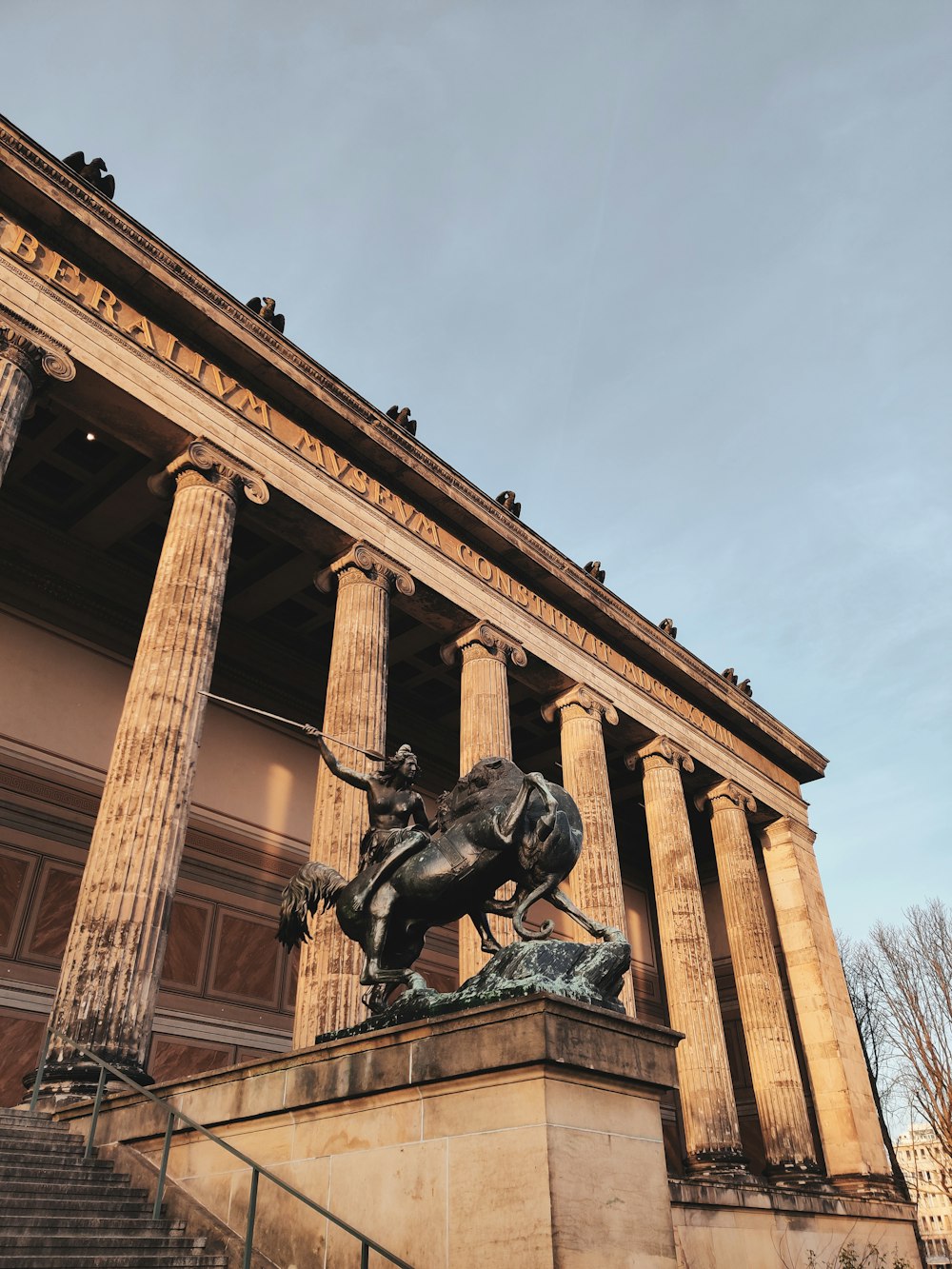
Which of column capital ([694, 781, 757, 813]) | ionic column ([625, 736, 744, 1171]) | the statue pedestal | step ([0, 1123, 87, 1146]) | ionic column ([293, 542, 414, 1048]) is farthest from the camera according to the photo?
column capital ([694, 781, 757, 813])

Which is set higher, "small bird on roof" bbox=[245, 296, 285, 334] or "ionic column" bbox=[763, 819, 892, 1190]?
"small bird on roof" bbox=[245, 296, 285, 334]

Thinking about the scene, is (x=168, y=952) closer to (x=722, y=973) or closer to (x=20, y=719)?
(x=20, y=719)

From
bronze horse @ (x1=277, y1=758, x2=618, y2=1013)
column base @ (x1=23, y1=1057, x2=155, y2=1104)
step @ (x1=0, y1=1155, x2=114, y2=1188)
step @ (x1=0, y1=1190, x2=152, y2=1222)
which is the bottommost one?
step @ (x1=0, y1=1190, x2=152, y2=1222)

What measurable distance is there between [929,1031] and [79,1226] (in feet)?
91.4

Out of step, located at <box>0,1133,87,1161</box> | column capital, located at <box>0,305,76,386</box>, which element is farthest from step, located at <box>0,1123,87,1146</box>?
column capital, located at <box>0,305,76,386</box>

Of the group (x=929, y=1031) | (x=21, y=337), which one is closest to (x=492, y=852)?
(x=21, y=337)

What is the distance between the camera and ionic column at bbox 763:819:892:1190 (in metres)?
21.1

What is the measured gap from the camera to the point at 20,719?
639 inches

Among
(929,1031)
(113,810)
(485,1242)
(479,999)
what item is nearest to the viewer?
(485,1242)

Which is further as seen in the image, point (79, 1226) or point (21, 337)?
point (21, 337)

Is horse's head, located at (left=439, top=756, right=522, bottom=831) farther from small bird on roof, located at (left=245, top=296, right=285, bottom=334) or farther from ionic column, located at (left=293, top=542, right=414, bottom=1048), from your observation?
small bird on roof, located at (left=245, top=296, right=285, bottom=334)

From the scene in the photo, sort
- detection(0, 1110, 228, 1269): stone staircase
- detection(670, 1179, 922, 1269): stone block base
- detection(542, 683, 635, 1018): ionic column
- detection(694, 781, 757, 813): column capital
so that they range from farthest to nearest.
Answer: detection(694, 781, 757, 813): column capital < detection(542, 683, 635, 1018): ionic column < detection(670, 1179, 922, 1269): stone block base < detection(0, 1110, 228, 1269): stone staircase

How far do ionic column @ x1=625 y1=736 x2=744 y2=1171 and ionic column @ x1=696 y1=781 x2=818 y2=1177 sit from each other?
1.57 m

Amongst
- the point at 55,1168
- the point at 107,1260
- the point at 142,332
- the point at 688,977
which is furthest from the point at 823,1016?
the point at 142,332
